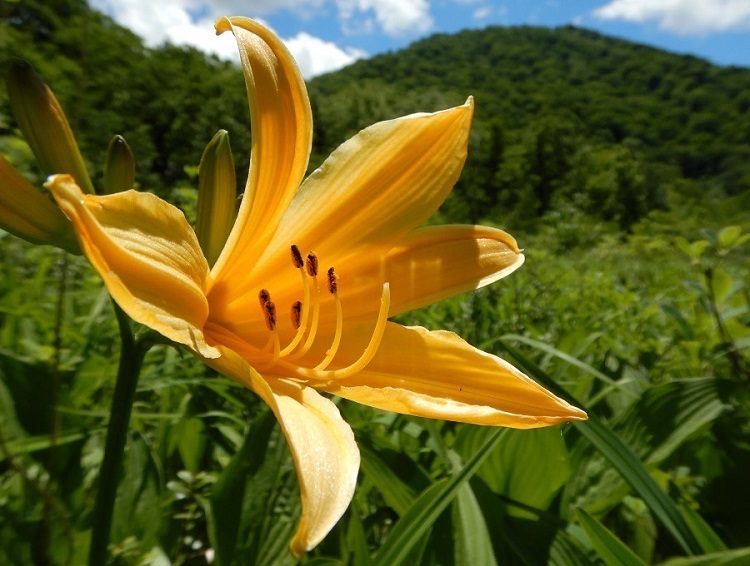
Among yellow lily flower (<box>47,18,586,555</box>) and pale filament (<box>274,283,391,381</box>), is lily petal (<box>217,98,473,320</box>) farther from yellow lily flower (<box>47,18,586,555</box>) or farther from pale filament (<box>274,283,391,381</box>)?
pale filament (<box>274,283,391,381</box>)

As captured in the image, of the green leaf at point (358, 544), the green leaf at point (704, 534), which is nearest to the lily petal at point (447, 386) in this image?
the green leaf at point (358, 544)

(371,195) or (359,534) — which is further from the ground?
(371,195)

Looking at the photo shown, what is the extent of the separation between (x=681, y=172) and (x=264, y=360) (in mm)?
55363

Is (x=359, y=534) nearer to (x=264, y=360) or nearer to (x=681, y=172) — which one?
(x=264, y=360)

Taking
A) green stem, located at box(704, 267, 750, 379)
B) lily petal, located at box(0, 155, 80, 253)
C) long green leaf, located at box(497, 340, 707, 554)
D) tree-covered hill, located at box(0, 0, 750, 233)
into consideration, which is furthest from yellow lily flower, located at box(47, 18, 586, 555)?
green stem, located at box(704, 267, 750, 379)

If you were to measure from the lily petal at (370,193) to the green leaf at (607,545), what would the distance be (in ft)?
1.43

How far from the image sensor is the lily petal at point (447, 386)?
0.65 metres

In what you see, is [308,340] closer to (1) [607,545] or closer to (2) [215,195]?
(2) [215,195]

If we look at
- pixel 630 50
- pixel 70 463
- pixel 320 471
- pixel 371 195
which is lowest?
pixel 70 463

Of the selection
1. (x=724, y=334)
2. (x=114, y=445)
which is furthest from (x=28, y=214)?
(x=724, y=334)

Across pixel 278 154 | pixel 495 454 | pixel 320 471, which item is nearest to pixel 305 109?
pixel 278 154

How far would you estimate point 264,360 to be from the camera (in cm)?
73

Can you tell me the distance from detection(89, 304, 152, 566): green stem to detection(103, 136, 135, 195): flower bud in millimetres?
184

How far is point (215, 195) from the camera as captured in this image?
28.7 inches
